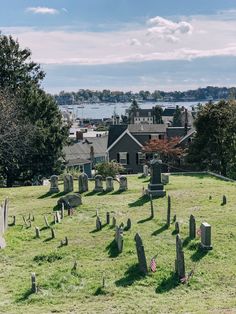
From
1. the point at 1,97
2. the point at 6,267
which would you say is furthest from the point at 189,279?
the point at 1,97

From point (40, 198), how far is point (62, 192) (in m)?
1.70

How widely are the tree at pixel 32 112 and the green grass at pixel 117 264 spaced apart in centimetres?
1722

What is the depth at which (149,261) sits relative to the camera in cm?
1816

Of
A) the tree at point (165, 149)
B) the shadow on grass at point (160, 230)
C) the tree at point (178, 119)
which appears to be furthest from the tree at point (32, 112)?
the tree at point (178, 119)

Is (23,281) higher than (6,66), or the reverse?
(6,66)

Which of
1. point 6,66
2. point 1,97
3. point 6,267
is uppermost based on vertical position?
point 6,66

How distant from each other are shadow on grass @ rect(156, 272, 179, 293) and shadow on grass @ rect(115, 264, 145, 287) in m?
0.91

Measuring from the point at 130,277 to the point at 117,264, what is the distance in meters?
1.44

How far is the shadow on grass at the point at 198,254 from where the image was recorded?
18389 mm

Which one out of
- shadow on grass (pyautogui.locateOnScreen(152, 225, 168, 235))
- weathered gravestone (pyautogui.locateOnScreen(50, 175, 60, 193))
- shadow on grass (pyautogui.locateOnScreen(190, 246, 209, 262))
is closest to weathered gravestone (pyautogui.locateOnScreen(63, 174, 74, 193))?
weathered gravestone (pyautogui.locateOnScreen(50, 175, 60, 193))

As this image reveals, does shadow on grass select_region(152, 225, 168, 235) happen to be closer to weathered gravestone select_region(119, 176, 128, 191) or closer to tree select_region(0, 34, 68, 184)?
weathered gravestone select_region(119, 176, 128, 191)

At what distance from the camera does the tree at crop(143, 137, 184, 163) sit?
58656 millimetres

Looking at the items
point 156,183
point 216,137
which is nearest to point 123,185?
point 156,183

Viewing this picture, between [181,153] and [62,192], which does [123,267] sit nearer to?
[62,192]
